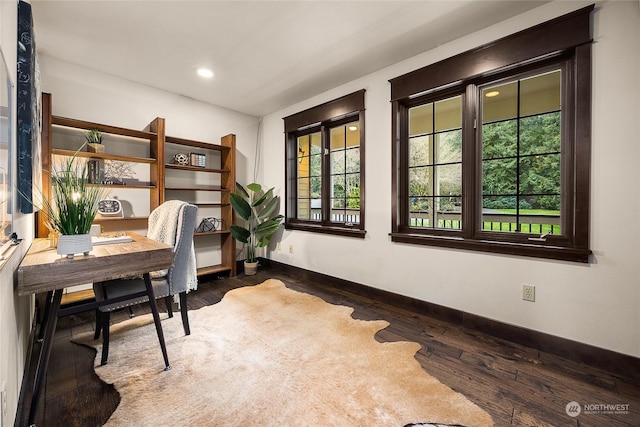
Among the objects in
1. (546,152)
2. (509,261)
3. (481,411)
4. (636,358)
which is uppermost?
(546,152)

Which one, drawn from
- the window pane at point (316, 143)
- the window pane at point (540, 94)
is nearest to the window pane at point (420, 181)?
the window pane at point (540, 94)

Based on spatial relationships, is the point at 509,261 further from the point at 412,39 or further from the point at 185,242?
the point at 185,242

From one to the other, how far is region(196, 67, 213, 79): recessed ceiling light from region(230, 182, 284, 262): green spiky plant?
1.42m

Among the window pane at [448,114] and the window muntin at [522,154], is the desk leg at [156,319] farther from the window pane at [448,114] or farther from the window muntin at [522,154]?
the window pane at [448,114]

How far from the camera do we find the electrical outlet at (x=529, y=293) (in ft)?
6.57

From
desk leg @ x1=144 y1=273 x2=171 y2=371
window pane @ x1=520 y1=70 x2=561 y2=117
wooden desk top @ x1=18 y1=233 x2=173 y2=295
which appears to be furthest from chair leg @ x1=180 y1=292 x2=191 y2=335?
window pane @ x1=520 y1=70 x2=561 y2=117

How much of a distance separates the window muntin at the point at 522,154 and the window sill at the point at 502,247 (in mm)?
148

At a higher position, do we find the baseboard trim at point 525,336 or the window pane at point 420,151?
the window pane at point 420,151

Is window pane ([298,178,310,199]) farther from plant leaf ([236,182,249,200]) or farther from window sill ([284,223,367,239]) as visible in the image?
plant leaf ([236,182,249,200])

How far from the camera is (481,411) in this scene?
1.38 meters

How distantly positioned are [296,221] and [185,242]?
2029 millimetres

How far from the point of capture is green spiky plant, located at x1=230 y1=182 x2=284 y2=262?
369 cm

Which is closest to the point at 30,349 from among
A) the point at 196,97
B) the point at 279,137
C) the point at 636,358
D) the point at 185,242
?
the point at 185,242

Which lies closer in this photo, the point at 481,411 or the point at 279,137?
the point at 481,411
